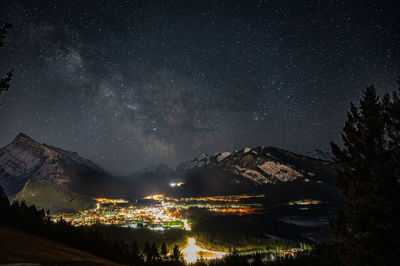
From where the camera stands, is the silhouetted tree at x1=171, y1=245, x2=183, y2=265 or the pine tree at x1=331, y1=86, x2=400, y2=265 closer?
the pine tree at x1=331, y1=86, x2=400, y2=265

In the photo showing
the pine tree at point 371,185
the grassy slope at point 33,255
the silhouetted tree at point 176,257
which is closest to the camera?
the grassy slope at point 33,255

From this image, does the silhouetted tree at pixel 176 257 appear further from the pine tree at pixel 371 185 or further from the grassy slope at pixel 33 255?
the grassy slope at pixel 33 255

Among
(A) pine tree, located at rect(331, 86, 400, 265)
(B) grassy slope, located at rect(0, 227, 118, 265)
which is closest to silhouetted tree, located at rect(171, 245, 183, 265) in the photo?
(A) pine tree, located at rect(331, 86, 400, 265)

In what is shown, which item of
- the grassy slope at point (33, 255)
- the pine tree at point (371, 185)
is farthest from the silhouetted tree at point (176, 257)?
the grassy slope at point (33, 255)

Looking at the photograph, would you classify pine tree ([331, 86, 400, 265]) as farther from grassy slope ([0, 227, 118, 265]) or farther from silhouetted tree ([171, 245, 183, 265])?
silhouetted tree ([171, 245, 183, 265])

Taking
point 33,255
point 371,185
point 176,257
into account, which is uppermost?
point 371,185

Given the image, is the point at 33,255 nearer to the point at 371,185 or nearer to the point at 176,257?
the point at 371,185

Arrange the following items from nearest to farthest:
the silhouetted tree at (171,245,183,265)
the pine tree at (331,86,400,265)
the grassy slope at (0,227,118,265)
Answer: the grassy slope at (0,227,118,265) → the pine tree at (331,86,400,265) → the silhouetted tree at (171,245,183,265)

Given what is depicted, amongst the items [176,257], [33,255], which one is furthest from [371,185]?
[176,257]

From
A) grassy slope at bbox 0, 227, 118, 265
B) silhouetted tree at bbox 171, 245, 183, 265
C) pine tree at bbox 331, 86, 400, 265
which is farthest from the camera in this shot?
silhouetted tree at bbox 171, 245, 183, 265
